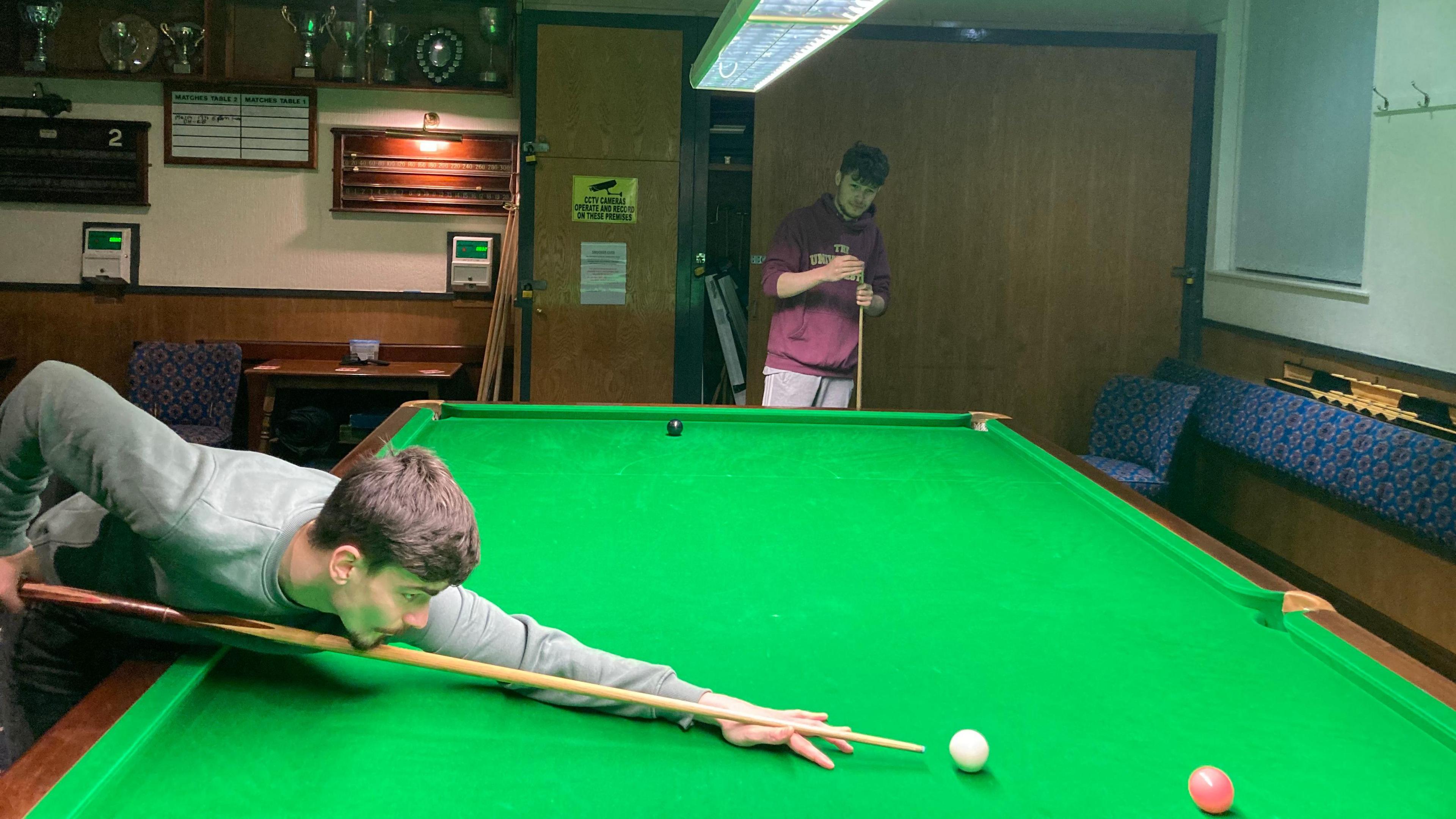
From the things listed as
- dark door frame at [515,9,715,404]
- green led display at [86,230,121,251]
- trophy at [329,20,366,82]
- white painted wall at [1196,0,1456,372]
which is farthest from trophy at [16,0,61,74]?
white painted wall at [1196,0,1456,372]

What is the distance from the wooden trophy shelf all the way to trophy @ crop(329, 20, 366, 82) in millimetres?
34

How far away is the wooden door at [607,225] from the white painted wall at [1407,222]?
2.59m

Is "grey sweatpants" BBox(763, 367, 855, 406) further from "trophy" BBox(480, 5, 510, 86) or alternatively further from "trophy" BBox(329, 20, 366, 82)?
"trophy" BBox(329, 20, 366, 82)

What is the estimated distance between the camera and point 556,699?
56.2 inches

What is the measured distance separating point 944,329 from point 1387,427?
2.06m

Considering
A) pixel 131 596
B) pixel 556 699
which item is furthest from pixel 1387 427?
pixel 131 596

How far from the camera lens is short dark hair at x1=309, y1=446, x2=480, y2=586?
1286 mm

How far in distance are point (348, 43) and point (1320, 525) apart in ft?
14.2

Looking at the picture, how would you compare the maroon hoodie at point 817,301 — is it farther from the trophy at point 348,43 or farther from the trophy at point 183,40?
the trophy at point 183,40

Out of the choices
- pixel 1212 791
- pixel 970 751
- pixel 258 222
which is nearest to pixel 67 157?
pixel 258 222

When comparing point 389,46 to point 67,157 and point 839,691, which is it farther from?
point 839,691

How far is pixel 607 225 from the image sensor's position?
5316 mm

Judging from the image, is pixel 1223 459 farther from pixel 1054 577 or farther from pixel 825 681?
pixel 825 681

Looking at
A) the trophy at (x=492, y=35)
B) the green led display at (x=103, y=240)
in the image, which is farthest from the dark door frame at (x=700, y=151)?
the green led display at (x=103, y=240)
